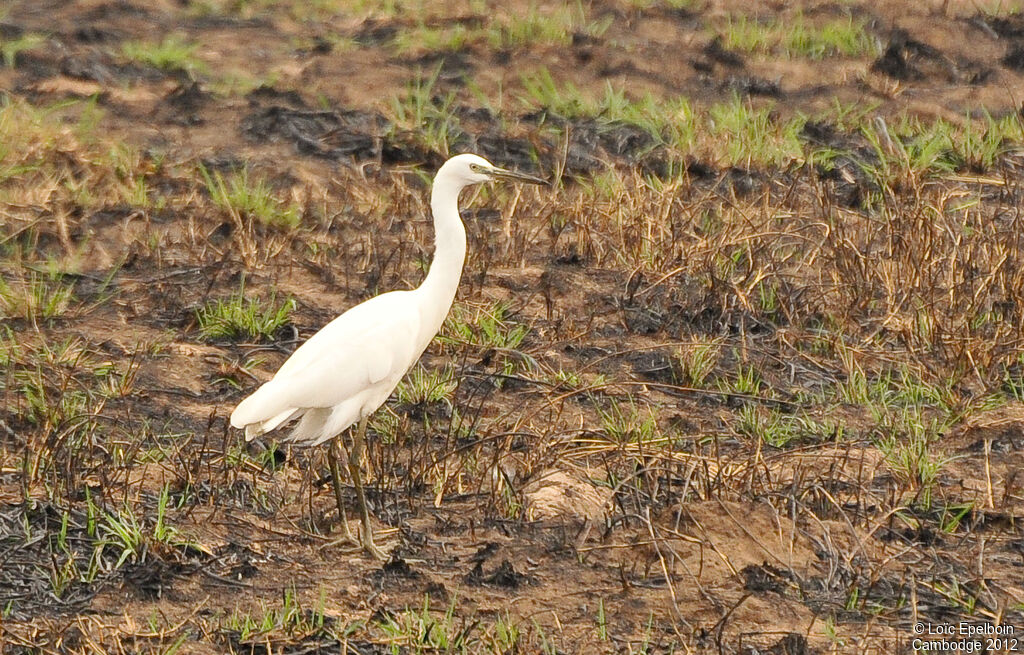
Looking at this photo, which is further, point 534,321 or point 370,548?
point 534,321

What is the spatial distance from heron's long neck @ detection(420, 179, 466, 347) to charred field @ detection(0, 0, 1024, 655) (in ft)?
1.18

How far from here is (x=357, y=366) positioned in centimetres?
431

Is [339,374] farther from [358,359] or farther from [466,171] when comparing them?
[466,171]

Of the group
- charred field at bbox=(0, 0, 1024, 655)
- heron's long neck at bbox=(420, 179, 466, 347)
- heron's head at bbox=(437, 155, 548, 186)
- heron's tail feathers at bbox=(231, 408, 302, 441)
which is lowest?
charred field at bbox=(0, 0, 1024, 655)

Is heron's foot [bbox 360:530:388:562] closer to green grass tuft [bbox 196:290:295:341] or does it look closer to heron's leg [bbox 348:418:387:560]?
heron's leg [bbox 348:418:387:560]

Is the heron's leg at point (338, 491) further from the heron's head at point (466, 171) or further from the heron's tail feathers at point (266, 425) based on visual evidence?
the heron's head at point (466, 171)

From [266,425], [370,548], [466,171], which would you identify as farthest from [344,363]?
[466,171]

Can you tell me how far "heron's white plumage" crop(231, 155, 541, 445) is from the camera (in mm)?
4238

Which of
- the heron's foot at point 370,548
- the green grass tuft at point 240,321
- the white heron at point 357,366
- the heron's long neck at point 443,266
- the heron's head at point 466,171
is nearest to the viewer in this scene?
the heron's foot at point 370,548

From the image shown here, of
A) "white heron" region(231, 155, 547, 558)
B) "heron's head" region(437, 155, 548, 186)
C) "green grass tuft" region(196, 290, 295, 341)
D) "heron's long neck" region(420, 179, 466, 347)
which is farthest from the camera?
"green grass tuft" region(196, 290, 295, 341)

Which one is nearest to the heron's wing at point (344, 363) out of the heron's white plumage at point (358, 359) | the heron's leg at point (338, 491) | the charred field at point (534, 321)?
the heron's white plumage at point (358, 359)

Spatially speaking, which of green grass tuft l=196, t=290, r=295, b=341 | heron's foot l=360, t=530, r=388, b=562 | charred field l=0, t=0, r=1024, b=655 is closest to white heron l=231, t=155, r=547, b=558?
heron's foot l=360, t=530, r=388, b=562

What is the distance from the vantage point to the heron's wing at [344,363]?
4223 millimetres

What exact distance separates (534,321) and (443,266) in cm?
130
